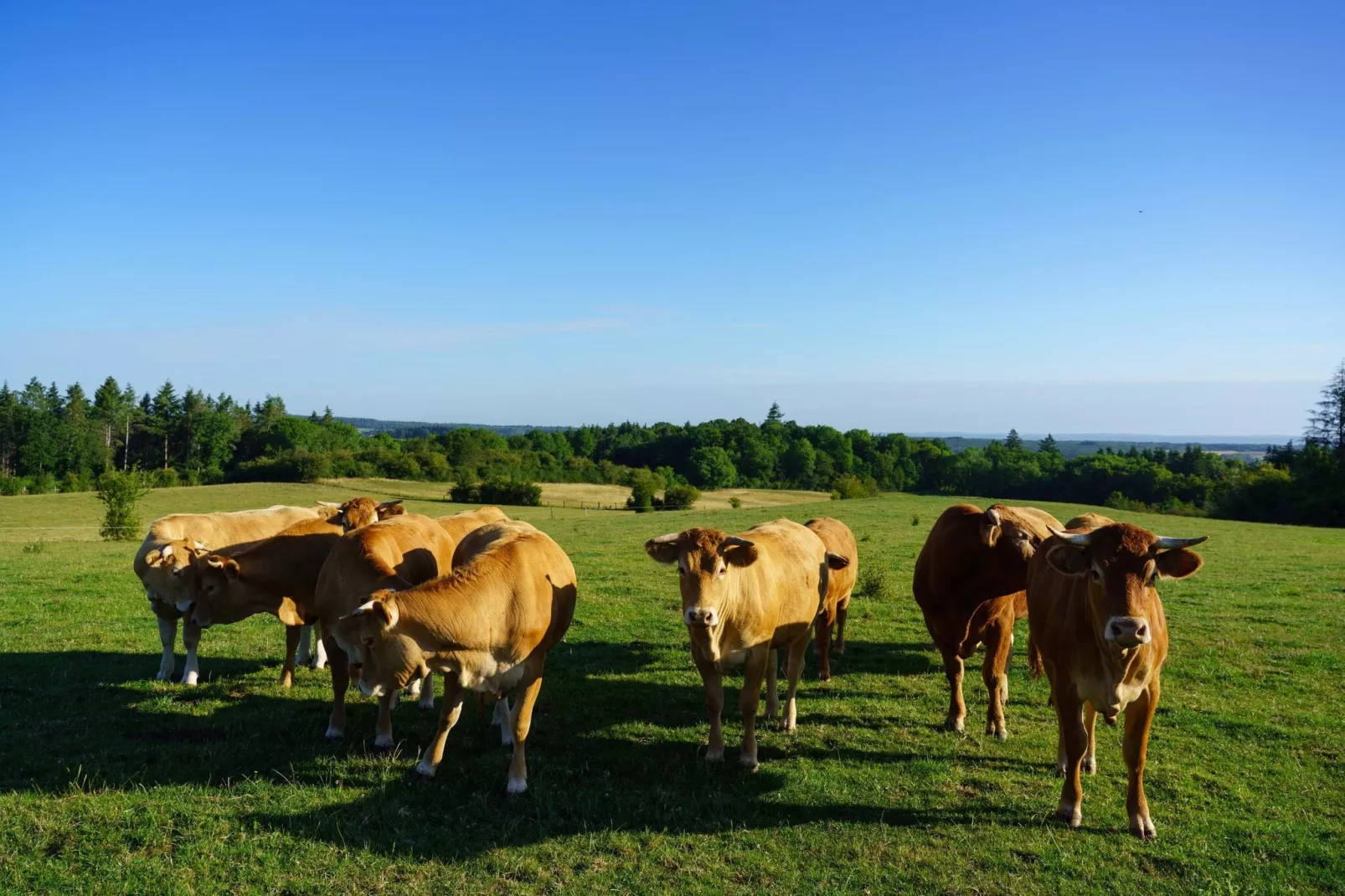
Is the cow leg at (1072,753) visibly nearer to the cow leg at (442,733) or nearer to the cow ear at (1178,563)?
the cow ear at (1178,563)

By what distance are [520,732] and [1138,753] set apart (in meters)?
5.01

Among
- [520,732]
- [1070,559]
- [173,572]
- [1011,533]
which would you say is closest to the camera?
[1070,559]

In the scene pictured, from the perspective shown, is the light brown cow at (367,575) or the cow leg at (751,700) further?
the light brown cow at (367,575)

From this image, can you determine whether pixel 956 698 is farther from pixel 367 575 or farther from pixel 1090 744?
pixel 367 575

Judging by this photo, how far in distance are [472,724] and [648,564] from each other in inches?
545

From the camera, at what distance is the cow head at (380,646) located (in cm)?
607

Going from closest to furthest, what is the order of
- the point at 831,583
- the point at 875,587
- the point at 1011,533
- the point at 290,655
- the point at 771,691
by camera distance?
the point at 1011,533 → the point at 771,691 → the point at 290,655 → the point at 831,583 → the point at 875,587

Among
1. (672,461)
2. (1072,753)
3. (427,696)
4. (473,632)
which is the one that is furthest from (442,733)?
(672,461)

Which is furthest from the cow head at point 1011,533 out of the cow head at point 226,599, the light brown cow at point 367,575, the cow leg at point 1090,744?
the cow head at point 226,599

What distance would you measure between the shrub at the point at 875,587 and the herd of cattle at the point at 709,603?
A: 6.54 metres

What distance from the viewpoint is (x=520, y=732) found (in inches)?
263

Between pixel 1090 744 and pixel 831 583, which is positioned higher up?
pixel 831 583

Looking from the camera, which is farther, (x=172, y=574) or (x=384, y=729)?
(x=172, y=574)

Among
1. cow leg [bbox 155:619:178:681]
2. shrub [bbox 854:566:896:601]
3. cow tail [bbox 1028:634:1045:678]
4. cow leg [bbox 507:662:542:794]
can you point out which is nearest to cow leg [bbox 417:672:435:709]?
cow leg [bbox 507:662:542:794]
